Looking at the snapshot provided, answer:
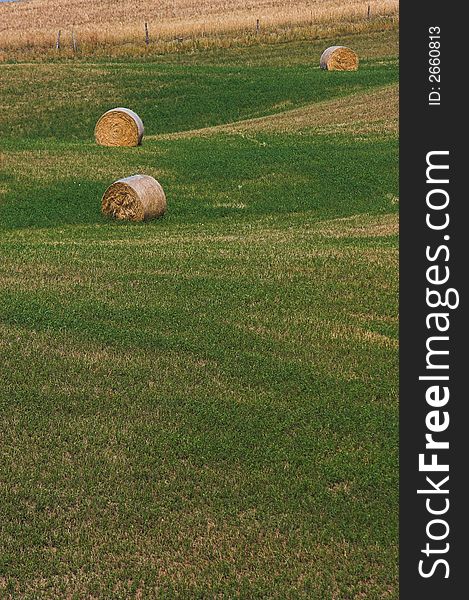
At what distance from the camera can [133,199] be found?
67.7 ft

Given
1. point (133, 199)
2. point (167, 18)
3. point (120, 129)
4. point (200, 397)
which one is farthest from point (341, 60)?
point (200, 397)

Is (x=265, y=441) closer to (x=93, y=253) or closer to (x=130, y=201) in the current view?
(x=93, y=253)

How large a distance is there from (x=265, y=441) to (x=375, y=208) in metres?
14.1

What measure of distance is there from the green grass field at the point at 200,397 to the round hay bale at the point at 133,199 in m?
0.40

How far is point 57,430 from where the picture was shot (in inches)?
371

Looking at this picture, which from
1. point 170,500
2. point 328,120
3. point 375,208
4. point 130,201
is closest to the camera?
point 170,500

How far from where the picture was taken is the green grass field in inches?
290

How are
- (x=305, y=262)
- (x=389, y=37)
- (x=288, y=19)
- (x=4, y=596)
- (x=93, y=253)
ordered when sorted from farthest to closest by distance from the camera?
(x=288, y=19) → (x=389, y=37) → (x=93, y=253) → (x=305, y=262) → (x=4, y=596)

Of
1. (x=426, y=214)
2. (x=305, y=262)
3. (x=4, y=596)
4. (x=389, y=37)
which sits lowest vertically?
(x=4, y=596)

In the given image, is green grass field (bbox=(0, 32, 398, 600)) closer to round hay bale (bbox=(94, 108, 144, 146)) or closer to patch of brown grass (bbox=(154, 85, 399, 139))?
round hay bale (bbox=(94, 108, 144, 146))

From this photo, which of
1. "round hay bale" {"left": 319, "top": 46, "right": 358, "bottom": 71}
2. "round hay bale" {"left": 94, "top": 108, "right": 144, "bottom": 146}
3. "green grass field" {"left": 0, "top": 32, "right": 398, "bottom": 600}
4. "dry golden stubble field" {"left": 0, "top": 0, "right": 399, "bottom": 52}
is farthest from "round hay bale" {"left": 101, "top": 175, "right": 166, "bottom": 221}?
"dry golden stubble field" {"left": 0, "top": 0, "right": 399, "bottom": 52}

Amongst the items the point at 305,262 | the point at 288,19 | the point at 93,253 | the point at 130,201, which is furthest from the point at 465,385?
the point at 288,19

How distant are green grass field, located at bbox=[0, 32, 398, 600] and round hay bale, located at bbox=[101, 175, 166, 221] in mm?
396

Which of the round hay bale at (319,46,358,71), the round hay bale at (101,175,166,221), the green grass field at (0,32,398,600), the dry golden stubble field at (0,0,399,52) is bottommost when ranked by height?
the green grass field at (0,32,398,600)
